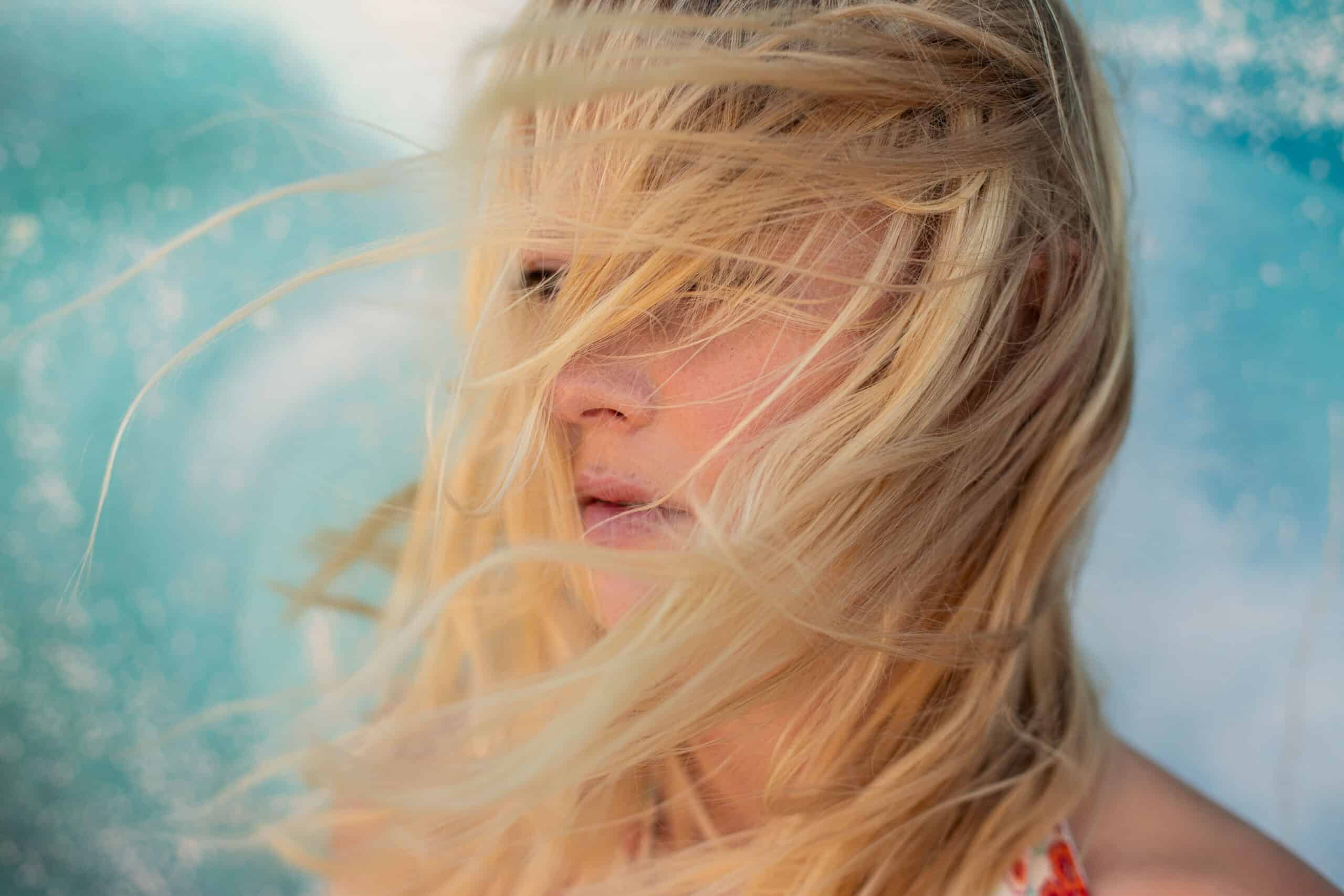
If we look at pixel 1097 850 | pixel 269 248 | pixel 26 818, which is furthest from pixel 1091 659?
pixel 26 818

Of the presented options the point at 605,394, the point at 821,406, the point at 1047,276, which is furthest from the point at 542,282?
the point at 1047,276

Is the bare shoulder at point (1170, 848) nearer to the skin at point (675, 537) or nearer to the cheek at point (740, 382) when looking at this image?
the skin at point (675, 537)

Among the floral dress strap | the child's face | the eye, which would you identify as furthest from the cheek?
the floral dress strap

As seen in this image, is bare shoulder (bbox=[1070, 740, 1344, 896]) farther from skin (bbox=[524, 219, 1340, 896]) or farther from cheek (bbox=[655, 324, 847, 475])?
cheek (bbox=[655, 324, 847, 475])

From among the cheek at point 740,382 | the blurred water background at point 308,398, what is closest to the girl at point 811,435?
the cheek at point 740,382

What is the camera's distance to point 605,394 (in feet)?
1.91

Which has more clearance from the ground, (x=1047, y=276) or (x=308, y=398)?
(x=308, y=398)

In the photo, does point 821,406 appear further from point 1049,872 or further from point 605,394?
point 1049,872

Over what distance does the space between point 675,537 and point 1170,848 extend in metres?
0.41

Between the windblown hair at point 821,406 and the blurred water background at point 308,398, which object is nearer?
the windblown hair at point 821,406

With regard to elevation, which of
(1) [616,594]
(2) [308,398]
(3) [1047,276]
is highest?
(2) [308,398]

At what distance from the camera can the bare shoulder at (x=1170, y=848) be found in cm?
62

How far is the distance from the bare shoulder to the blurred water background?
327 mm

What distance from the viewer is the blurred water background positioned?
975 millimetres
